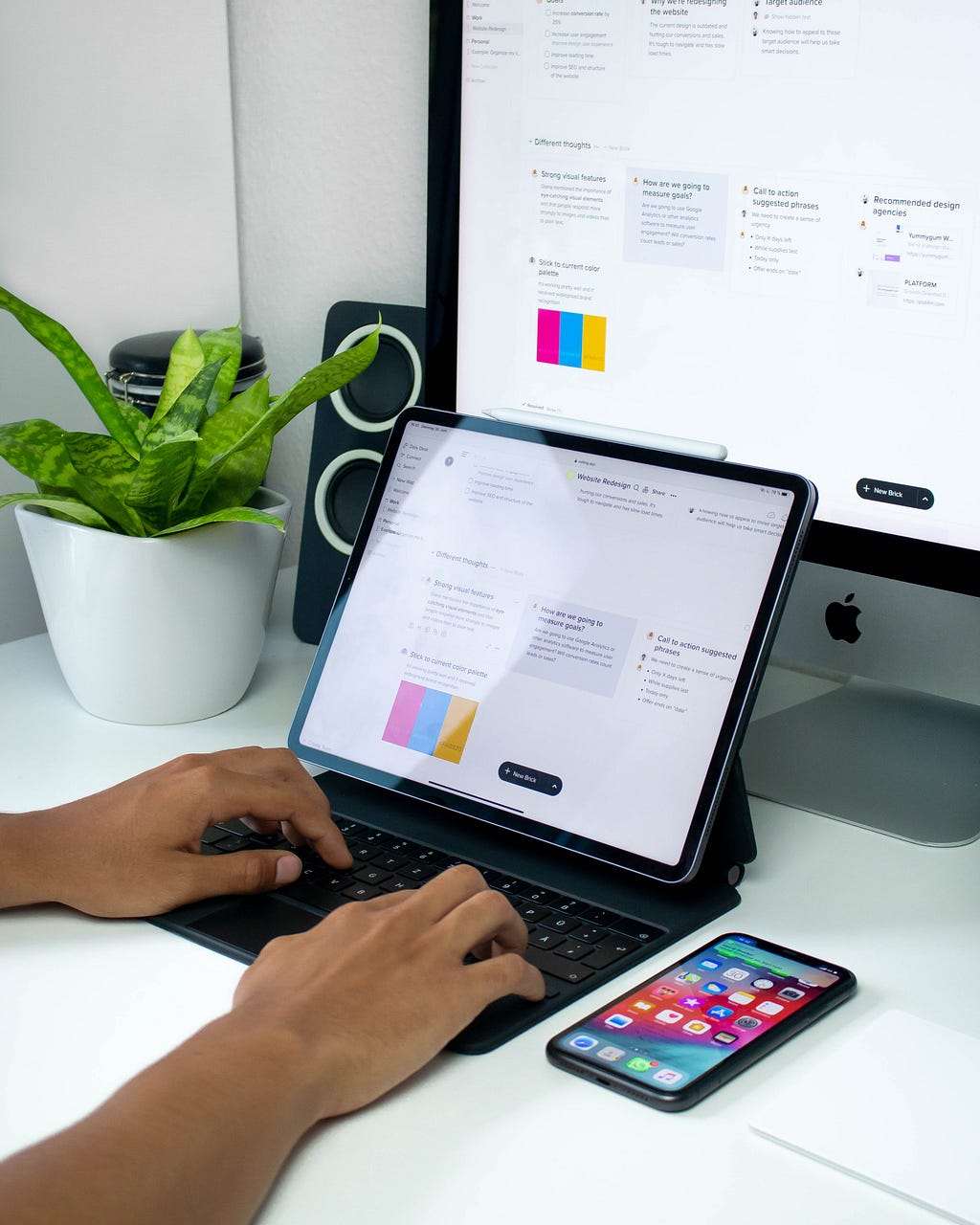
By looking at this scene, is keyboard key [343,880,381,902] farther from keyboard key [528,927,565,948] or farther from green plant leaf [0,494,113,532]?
green plant leaf [0,494,113,532]

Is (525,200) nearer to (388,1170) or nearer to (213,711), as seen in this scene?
(213,711)

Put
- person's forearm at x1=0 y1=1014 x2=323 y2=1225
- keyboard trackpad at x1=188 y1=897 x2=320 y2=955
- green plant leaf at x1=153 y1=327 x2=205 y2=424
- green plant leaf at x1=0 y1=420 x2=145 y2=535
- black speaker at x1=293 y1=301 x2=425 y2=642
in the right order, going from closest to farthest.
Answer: person's forearm at x1=0 y1=1014 x2=323 y2=1225
keyboard trackpad at x1=188 y1=897 x2=320 y2=955
green plant leaf at x1=0 y1=420 x2=145 y2=535
green plant leaf at x1=153 y1=327 x2=205 y2=424
black speaker at x1=293 y1=301 x2=425 y2=642

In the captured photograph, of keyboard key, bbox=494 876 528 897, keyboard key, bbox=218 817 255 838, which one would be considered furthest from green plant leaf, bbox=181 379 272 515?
keyboard key, bbox=494 876 528 897

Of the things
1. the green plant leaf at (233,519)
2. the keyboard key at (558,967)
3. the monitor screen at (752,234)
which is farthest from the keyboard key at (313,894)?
the monitor screen at (752,234)

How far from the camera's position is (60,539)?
2.75 feet

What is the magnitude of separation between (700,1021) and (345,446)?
2.06ft

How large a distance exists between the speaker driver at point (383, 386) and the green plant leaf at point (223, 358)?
107 millimetres

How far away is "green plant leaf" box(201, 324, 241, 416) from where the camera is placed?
0.90m

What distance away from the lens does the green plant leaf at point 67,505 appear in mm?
828

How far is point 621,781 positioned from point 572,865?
0.05 meters

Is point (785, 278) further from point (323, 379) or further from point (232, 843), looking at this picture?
point (232, 843)

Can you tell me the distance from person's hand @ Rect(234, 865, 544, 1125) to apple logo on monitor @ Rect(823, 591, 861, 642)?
11.7 inches

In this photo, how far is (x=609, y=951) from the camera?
0.61 m

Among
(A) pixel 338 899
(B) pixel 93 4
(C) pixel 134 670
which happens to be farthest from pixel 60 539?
(B) pixel 93 4
